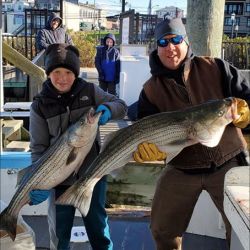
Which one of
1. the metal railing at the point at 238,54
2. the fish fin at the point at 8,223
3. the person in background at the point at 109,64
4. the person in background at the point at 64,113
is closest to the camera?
the fish fin at the point at 8,223

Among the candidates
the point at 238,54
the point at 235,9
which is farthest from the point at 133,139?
the point at 235,9

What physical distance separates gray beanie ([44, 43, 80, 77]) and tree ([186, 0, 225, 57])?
1404 millimetres

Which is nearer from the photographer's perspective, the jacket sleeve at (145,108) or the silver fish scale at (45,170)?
the silver fish scale at (45,170)

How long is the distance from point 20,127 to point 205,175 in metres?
4.27

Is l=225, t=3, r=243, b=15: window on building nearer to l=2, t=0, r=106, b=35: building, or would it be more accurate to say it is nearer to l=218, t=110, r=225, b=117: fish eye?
l=2, t=0, r=106, b=35: building

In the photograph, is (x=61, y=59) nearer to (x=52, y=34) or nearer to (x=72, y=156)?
(x=72, y=156)

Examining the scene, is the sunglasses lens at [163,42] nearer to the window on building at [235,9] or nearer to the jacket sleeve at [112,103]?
the jacket sleeve at [112,103]

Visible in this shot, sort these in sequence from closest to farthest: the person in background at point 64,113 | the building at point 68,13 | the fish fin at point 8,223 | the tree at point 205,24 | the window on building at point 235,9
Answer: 1. the fish fin at point 8,223
2. the person in background at point 64,113
3. the tree at point 205,24
4. the building at point 68,13
5. the window on building at point 235,9

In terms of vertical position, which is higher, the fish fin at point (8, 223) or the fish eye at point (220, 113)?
the fish eye at point (220, 113)

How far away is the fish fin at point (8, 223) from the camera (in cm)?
319

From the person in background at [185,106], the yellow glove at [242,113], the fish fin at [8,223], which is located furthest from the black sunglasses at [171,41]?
the fish fin at [8,223]

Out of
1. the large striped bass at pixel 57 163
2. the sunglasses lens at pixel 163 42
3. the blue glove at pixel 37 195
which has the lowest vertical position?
the blue glove at pixel 37 195

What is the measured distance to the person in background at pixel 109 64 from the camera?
434 inches

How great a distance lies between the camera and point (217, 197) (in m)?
3.30
